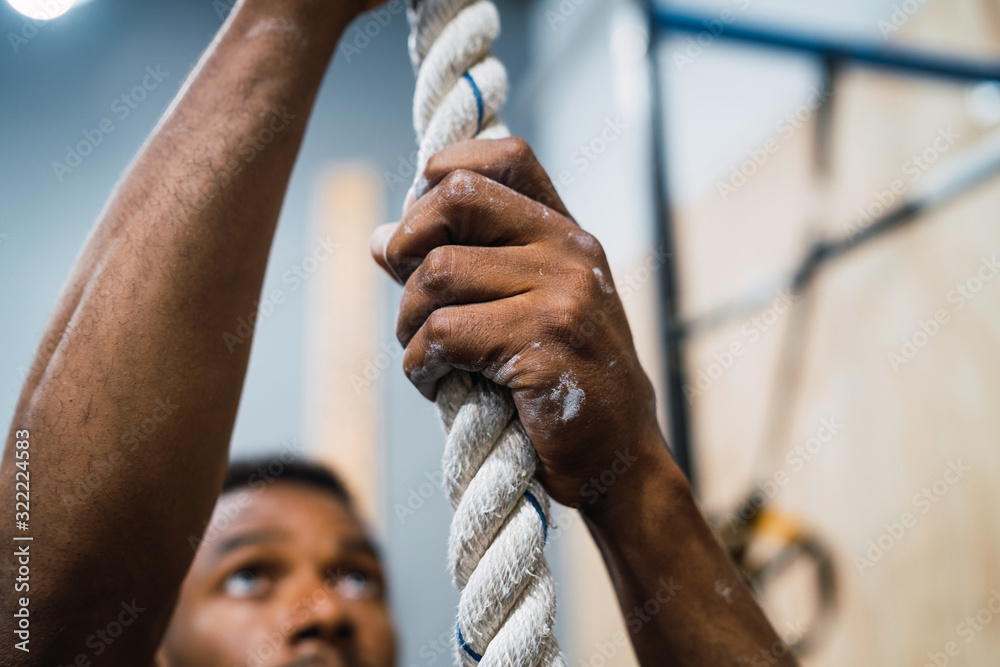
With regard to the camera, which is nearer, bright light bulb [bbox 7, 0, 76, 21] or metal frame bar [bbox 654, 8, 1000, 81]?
metal frame bar [bbox 654, 8, 1000, 81]

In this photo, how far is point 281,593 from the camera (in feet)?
3.28

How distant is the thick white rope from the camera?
352 mm

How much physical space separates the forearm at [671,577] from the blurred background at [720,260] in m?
0.02

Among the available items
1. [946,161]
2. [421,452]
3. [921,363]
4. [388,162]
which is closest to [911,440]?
[921,363]

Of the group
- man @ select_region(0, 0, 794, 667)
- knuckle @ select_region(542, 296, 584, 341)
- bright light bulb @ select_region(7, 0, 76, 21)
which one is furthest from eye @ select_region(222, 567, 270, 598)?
bright light bulb @ select_region(7, 0, 76, 21)

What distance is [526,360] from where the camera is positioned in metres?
0.37

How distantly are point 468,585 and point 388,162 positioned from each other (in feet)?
7.02

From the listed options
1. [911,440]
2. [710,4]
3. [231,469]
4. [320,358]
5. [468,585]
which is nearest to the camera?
[468,585]

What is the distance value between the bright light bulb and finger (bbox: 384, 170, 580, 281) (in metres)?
1.87

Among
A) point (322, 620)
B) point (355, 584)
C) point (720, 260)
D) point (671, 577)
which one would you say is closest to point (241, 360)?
point (671, 577)

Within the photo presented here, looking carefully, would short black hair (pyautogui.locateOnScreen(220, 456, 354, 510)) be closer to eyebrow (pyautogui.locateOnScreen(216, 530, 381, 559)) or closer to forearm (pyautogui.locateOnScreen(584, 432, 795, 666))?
eyebrow (pyautogui.locateOnScreen(216, 530, 381, 559))

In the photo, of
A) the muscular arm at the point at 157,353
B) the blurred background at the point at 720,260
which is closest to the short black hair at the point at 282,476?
the blurred background at the point at 720,260

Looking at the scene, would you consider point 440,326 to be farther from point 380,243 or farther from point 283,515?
point 283,515

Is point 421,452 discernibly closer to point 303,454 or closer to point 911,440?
point 303,454
